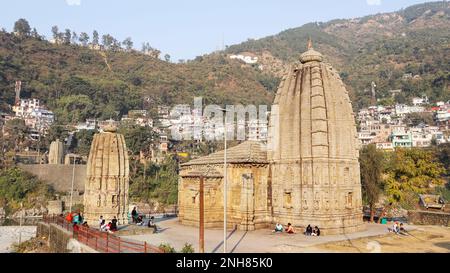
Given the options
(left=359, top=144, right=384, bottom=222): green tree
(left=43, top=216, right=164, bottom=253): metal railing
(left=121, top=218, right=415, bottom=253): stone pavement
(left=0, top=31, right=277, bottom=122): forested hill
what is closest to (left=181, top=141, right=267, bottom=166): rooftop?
(left=121, top=218, right=415, bottom=253): stone pavement

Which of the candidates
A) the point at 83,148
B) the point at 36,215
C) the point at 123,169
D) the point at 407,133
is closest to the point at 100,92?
the point at 83,148

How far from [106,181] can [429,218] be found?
29267 mm

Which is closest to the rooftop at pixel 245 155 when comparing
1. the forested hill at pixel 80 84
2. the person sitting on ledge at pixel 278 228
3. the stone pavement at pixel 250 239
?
the person sitting on ledge at pixel 278 228

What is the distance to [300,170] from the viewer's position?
2939 cm

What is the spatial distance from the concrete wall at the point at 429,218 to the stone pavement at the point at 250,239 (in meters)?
6.75

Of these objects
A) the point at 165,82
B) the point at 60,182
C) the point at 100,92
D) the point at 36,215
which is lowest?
the point at 36,215

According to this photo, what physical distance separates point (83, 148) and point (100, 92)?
64187mm

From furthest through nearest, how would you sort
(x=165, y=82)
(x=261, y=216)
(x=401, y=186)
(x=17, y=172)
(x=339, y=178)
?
1. (x=165, y=82)
2. (x=17, y=172)
3. (x=401, y=186)
4. (x=261, y=216)
5. (x=339, y=178)

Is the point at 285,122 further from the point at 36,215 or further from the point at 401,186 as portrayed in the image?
the point at 36,215

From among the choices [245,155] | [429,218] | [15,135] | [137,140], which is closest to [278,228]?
[245,155]

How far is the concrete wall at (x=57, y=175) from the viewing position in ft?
247

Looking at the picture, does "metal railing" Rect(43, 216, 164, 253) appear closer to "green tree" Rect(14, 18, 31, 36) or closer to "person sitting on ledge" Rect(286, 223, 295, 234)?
"person sitting on ledge" Rect(286, 223, 295, 234)

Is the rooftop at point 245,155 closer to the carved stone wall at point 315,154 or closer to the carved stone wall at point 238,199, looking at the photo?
the carved stone wall at point 238,199
